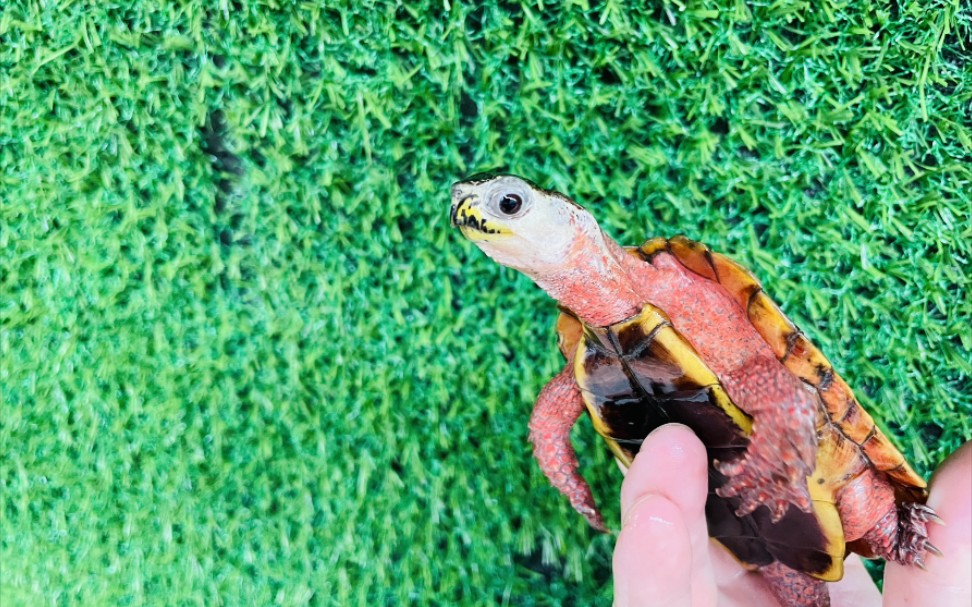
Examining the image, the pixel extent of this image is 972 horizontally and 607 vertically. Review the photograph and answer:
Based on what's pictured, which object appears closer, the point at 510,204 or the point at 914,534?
the point at 510,204

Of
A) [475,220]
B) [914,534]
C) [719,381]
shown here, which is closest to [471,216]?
[475,220]

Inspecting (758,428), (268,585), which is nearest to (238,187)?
(268,585)

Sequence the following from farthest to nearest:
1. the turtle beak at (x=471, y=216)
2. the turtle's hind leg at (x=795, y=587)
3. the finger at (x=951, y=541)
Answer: the turtle's hind leg at (x=795, y=587) → the finger at (x=951, y=541) → the turtle beak at (x=471, y=216)

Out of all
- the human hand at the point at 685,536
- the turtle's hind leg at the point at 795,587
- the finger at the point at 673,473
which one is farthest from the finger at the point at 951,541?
the finger at the point at 673,473

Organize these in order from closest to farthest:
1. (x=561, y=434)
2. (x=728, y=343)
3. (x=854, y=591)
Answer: (x=728, y=343), (x=561, y=434), (x=854, y=591)

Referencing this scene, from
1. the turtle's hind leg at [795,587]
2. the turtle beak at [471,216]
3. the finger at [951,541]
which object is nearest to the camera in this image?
the turtle beak at [471,216]

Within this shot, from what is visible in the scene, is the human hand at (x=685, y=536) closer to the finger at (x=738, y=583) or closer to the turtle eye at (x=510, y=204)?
the finger at (x=738, y=583)

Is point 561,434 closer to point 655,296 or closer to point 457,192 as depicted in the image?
point 655,296
